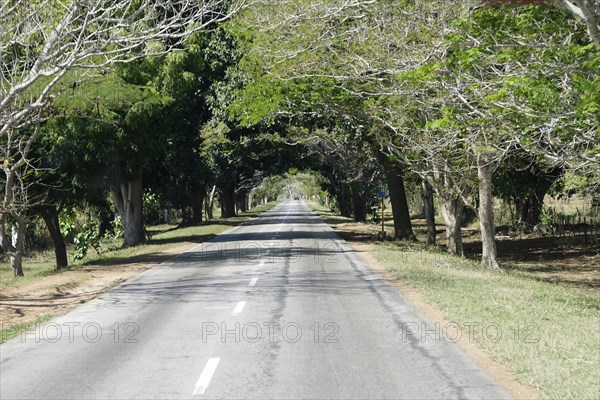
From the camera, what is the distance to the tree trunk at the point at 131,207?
36125mm

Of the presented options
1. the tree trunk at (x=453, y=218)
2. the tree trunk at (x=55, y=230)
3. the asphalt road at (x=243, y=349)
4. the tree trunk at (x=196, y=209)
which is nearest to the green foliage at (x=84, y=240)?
the tree trunk at (x=55, y=230)

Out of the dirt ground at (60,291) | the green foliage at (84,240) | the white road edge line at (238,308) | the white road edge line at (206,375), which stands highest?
the green foliage at (84,240)

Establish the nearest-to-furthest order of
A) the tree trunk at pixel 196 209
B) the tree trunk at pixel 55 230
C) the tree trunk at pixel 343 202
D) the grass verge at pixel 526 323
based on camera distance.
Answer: the grass verge at pixel 526 323 → the tree trunk at pixel 55 230 → the tree trunk at pixel 196 209 → the tree trunk at pixel 343 202

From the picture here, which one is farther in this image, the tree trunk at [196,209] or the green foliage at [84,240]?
the tree trunk at [196,209]

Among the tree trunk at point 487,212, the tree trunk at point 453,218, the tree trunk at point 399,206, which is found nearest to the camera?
the tree trunk at point 487,212

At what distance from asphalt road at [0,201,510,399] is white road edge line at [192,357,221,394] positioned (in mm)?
11

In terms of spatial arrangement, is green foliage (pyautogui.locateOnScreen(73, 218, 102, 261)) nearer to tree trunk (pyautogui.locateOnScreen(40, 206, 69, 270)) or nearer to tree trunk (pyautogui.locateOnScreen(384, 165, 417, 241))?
tree trunk (pyautogui.locateOnScreen(40, 206, 69, 270))

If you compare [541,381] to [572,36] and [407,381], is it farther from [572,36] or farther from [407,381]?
[572,36]

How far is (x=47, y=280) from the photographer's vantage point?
20.2m

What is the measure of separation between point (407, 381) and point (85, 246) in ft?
85.0

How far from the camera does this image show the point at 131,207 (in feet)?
119

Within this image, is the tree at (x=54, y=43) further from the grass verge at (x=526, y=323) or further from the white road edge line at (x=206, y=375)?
the grass verge at (x=526, y=323)

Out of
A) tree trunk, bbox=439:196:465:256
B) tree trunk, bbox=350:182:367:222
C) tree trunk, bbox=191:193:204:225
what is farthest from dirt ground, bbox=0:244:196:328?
tree trunk, bbox=350:182:367:222

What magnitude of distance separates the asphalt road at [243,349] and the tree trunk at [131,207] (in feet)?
64.8
